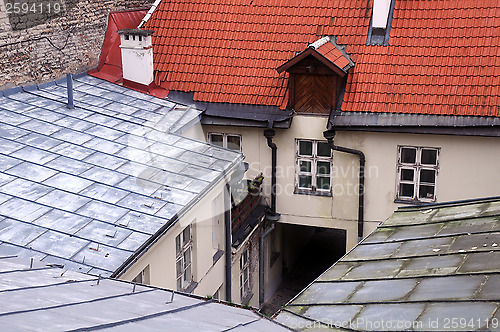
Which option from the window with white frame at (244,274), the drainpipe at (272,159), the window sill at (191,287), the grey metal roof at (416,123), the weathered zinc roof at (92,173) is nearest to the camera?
the weathered zinc roof at (92,173)

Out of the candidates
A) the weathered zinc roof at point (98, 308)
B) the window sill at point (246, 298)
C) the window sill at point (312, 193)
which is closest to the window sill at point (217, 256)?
the window sill at point (246, 298)

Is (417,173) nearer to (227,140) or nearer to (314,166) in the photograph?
(314,166)

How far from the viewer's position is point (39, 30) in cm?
1511

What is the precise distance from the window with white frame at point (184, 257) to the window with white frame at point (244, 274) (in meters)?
3.14

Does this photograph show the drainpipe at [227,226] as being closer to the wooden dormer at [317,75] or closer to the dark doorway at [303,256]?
the wooden dormer at [317,75]

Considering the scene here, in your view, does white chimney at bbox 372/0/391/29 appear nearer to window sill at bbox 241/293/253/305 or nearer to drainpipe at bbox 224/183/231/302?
drainpipe at bbox 224/183/231/302

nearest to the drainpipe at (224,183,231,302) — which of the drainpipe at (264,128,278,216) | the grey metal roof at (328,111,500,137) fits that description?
the drainpipe at (264,128,278,216)

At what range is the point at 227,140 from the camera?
17078 mm

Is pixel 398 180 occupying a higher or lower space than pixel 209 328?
lower

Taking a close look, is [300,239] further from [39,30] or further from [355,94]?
[39,30]

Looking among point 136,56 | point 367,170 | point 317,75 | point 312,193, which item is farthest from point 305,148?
point 136,56

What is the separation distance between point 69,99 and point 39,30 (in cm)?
241

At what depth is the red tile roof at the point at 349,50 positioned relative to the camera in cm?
1549

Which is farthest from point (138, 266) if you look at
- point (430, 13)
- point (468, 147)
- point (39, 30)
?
point (430, 13)
